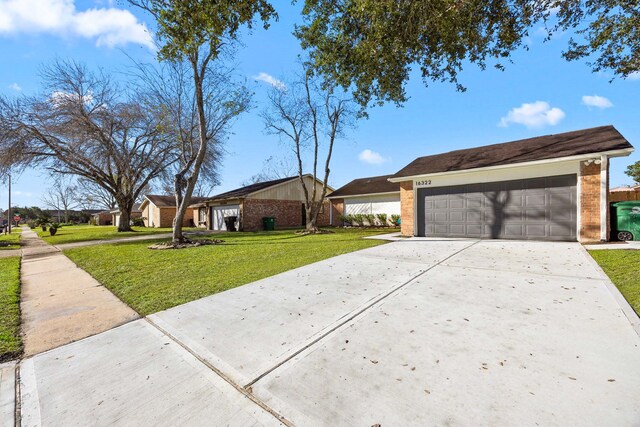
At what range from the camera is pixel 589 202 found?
893cm

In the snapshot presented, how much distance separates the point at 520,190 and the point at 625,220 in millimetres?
2879

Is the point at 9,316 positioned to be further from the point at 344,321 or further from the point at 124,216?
the point at 124,216

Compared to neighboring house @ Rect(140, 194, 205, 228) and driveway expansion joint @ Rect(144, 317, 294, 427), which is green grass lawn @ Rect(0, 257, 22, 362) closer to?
driveway expansion joint @ Rect(144, 317, 294, 427)

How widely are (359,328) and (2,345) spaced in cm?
398

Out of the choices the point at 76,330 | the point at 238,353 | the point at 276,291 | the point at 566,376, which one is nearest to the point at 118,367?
the point at 238,353

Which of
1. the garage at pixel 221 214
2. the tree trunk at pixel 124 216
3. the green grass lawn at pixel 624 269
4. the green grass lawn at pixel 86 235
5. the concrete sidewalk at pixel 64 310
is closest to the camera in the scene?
the concrete sidewalk at pixel 64 310

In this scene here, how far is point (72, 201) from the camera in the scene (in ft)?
196

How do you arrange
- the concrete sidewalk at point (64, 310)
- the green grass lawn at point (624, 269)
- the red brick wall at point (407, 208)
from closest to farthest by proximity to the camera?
the concrete sidewalk at point (64, 310)
the green grass lawn at point (624, 269)
the red brick wall at point (407, 208)

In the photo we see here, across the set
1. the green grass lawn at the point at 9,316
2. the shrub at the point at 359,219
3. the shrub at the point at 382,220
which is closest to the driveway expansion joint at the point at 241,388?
the green grass lawn at the point at 9,316

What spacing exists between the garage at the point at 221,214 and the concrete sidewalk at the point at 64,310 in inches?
587

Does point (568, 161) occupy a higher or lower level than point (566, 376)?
higher

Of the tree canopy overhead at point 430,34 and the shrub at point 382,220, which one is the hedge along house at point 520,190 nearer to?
the tree canopy overhead at point 430,34

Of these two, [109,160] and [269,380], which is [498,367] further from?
[109,160]

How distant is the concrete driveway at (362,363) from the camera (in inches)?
76.2
